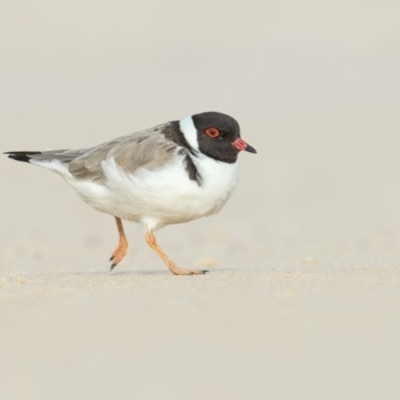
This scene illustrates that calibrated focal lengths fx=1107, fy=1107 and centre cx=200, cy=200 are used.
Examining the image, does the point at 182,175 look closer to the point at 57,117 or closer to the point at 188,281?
the point at 188,281

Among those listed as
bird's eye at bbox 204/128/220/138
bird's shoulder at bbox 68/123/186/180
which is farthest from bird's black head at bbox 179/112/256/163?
bird's shoulder at bbox 68/123/186/180

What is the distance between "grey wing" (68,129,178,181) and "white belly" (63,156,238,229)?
7 centimetres

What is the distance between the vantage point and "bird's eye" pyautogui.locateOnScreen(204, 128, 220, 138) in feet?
30.2

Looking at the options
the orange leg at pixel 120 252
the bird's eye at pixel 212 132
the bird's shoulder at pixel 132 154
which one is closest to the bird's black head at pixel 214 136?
the bird's eye at pixel 212 132

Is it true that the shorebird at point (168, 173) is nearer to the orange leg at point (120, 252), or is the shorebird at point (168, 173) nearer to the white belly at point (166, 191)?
the white belly at point (166, 191)

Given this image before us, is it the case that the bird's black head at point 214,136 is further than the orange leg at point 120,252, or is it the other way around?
the orange leg at point 120,252

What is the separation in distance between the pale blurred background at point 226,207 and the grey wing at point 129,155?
35.8 inches

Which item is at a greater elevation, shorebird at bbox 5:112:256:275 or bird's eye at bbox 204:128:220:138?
bird's eye at bbox 204:128:220:138

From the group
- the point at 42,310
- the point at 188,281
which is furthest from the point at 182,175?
the point at 42,310

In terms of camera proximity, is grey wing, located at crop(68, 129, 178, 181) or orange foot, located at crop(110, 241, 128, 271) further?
orange foot, located at crop(110, 241, 128, 271)

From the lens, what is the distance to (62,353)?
254 inches

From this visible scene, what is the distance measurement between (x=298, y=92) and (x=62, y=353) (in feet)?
63.8

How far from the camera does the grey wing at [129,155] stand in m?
9.04

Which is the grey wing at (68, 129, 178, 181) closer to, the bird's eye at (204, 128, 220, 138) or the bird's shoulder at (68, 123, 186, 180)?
the bird's shoulder at (68, 123, 186, 180)
